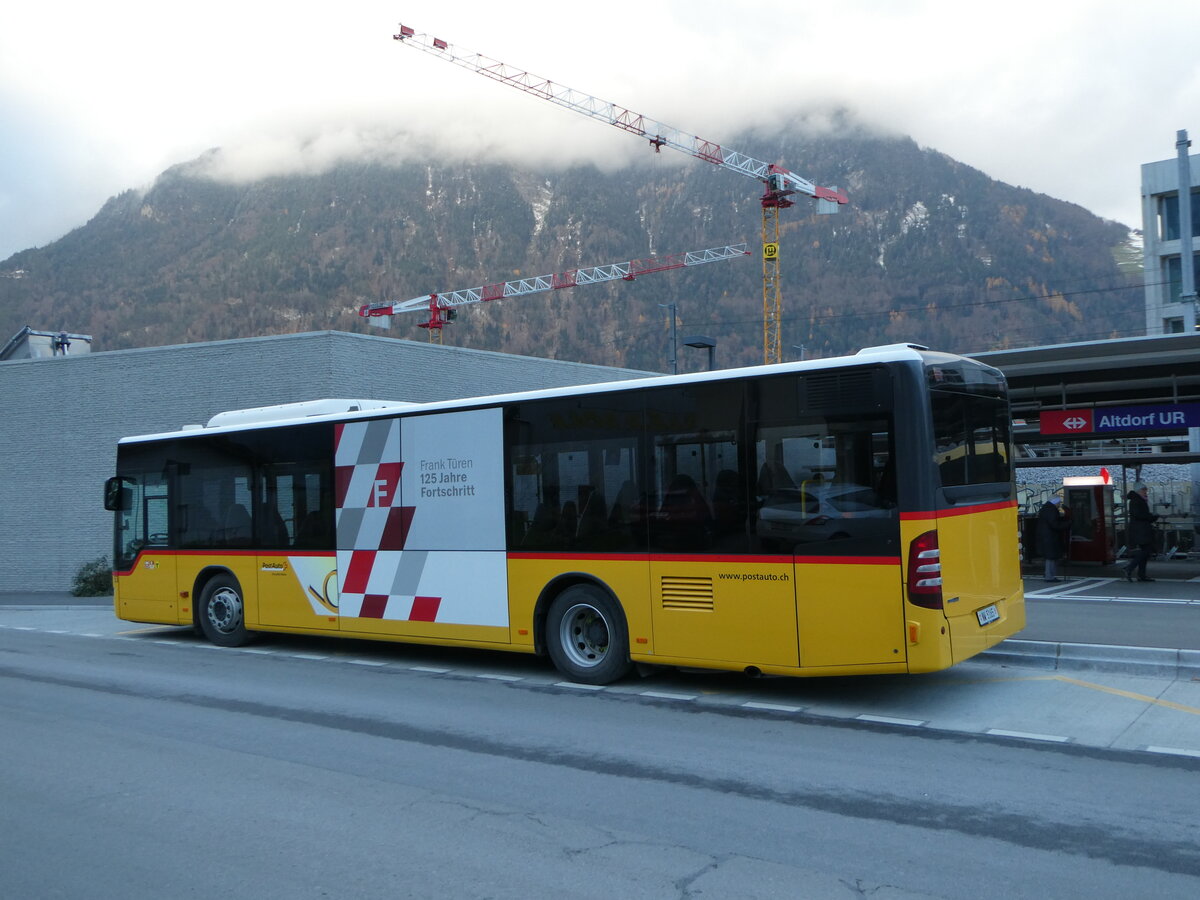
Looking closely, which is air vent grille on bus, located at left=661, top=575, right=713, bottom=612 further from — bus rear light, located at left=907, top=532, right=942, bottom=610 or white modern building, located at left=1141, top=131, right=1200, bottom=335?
white modern building, located at left=1141, top=131, right=1200, bottom=335

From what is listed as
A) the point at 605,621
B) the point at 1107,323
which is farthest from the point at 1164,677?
the point at 1107,323

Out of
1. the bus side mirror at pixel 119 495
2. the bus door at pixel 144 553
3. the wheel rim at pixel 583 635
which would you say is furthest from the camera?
the bus side mirror at pixel 119 495

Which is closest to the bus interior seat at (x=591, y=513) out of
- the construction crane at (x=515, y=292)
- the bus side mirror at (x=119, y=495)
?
the bus side mirror at (x=119, y=495)

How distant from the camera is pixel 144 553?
14.6 metres

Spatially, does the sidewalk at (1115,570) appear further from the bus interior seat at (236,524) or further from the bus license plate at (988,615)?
the bus interior seat at (236,524)

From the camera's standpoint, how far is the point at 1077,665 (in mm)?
9883

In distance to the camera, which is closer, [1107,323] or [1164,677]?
[1164,677]

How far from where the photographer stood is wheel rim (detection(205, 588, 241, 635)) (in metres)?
13.5

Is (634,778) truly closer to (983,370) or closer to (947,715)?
(947,715)

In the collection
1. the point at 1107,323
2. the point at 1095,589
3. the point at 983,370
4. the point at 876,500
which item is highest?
the point at 1107,323

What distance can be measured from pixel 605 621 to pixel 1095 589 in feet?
38.9

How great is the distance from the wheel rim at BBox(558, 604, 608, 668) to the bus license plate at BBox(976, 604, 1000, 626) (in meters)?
3.40

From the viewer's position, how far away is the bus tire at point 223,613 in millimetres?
13453

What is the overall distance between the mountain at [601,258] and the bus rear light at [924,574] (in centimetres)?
6973
